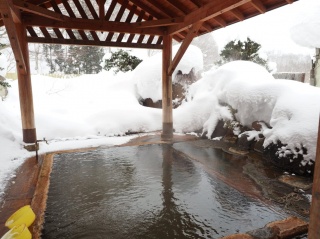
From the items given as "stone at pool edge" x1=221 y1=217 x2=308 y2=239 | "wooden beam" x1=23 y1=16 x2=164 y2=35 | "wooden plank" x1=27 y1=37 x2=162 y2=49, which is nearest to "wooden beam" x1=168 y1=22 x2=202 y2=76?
"wooden plank" x1=27 y1=37 x2=162 y2=49

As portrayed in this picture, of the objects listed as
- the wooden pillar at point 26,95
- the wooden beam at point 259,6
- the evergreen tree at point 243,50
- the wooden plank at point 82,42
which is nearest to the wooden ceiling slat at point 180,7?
the wooden plank at point 82,42

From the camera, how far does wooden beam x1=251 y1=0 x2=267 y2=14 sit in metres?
4.04

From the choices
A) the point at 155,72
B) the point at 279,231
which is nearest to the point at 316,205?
the point at 279,231

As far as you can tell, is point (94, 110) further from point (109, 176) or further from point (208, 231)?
point (208, 231)

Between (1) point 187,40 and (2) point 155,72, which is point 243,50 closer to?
(2) point 155,72

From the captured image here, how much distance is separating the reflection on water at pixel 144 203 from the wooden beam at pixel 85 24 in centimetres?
301

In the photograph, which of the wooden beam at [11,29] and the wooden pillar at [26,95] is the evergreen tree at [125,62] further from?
the wooden beam at [11,29]

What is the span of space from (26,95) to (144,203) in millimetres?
4047

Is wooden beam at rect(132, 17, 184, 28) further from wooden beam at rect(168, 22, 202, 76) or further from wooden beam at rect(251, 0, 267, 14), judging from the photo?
wooden beam at rect(251, 0, 267, 14)

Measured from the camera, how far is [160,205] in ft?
9.56

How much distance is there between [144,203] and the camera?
2.97m

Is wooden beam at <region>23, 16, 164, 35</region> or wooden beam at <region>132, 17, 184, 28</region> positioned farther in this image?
wooden beam at <region>132, 17, 184, 28</region>

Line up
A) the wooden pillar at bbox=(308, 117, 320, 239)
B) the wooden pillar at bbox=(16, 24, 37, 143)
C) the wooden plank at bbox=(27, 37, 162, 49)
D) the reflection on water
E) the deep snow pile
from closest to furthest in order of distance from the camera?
the wooden pillar at bbox=(308, 117, 320, 239)
the reflection on water
the deep snow pile
the wooden pillar at bbox=(16, 24, 37, 143)
the wooden plank at bbox=(27, 37, 162, 49)

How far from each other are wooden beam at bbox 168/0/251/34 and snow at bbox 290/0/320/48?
8329 millimetres
